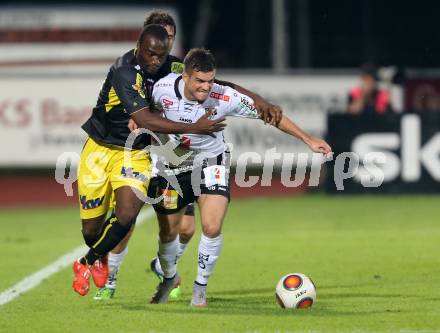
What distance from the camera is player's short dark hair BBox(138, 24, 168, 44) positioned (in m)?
9.28

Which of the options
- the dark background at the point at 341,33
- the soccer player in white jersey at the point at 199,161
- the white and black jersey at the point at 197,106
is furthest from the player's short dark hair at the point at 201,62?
the dark background at the point at 341,33

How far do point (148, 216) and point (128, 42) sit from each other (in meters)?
8.33

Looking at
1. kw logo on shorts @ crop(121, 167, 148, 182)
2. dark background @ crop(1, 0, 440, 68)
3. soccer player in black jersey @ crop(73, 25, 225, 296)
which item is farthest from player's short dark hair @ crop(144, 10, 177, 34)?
dark background @ crop(1, 0, 440, 68)

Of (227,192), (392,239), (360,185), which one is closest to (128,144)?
(227,192)

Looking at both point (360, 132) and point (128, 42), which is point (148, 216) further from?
point (128, 42)

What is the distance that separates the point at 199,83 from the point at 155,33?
55cm

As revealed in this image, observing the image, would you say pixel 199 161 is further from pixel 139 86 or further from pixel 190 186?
pixel 139 86

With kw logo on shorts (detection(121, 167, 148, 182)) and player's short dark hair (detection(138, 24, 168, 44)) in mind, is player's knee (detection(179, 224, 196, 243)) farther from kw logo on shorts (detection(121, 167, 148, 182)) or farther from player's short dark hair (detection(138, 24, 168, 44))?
player's short dark hair (detection(138, 24, 168, 44))

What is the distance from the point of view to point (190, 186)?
9.44 meters

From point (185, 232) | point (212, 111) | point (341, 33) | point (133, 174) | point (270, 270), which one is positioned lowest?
point (270, 270)

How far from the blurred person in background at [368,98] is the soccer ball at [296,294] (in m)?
10.3

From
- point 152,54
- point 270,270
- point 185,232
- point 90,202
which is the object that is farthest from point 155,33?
point 270,270

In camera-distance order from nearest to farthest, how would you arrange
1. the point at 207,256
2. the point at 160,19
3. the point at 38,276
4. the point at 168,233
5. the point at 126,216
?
1. the point at 207,256
2. the point at 126,216
3. the point at 168,233
4. the point at 160,19
5. the point at 38,276

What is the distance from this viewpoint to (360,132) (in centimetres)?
1923
